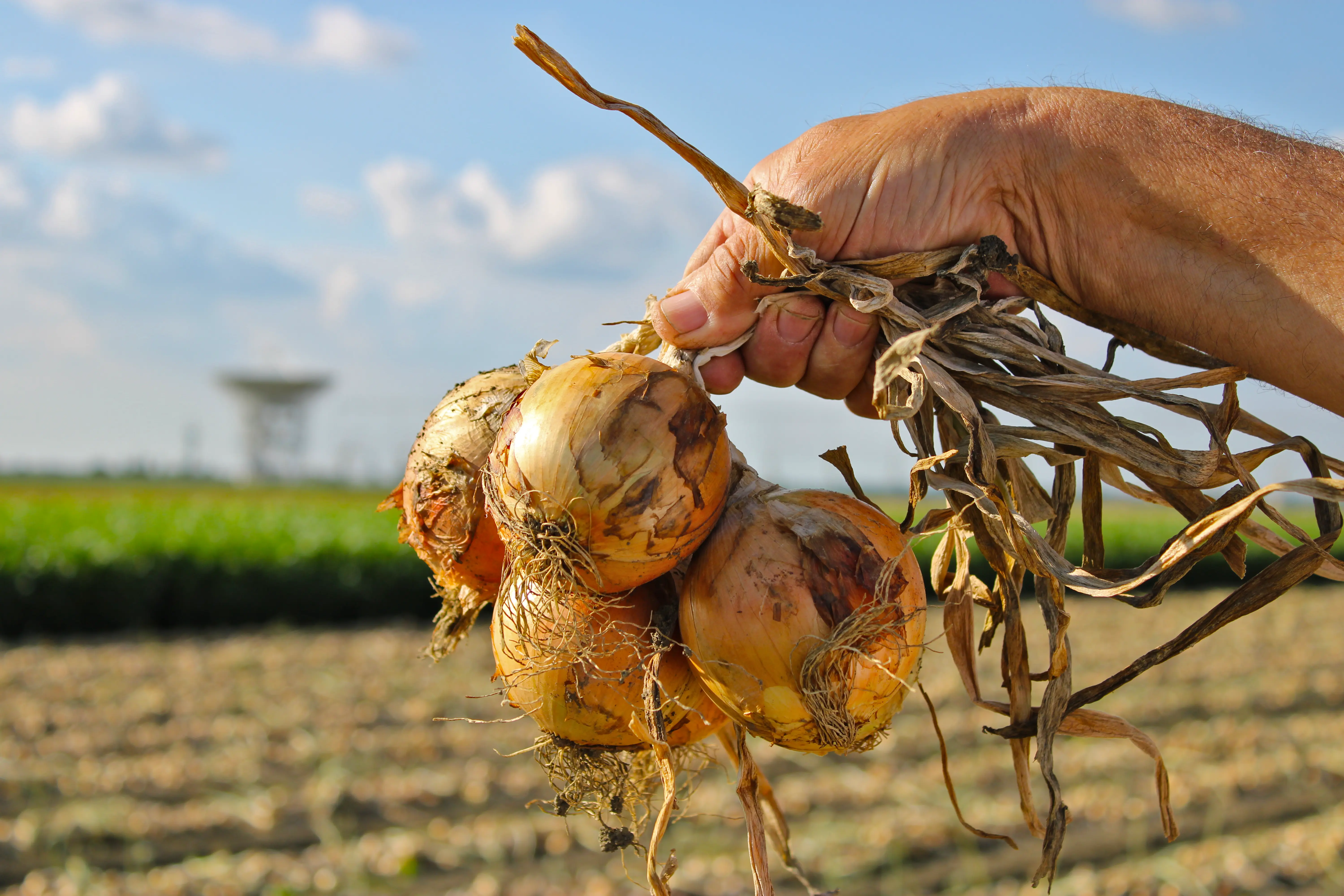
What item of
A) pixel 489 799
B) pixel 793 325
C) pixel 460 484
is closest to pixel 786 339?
pixel 793 325

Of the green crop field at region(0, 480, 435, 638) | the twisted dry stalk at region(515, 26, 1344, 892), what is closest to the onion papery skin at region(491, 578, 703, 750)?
the twisted dry stalk at region(515, 26, 1344, 892)

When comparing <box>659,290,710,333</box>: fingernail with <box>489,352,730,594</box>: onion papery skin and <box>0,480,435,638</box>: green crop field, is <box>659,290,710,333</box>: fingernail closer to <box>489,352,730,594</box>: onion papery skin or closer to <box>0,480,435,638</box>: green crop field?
<box>489,352,730,594</box>: onion papery skin

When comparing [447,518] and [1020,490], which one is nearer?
[447,518]

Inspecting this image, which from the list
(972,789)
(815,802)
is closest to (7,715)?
(815,802)

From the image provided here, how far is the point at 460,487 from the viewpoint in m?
1.25

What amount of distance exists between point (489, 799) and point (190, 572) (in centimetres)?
677

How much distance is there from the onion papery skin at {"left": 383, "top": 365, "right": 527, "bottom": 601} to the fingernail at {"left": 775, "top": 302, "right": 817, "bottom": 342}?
0.35 metres

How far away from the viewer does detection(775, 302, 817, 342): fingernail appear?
133 cm

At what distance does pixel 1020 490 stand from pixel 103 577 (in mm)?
11085

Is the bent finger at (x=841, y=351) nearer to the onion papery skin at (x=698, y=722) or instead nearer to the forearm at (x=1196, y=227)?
the forearm at (x=1196, y=227)

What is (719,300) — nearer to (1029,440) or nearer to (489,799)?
(1029,440)

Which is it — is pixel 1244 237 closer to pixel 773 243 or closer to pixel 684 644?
pixel 773 243

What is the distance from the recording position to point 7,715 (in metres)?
6.70

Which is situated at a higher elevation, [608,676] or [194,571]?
[608,676]
